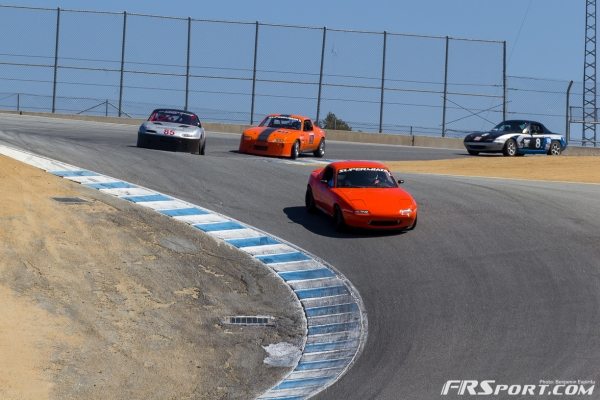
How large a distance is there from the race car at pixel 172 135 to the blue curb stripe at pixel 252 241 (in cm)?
995

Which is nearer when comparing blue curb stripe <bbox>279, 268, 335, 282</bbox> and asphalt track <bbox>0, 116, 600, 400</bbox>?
asphalt track <bbox>0, 116, 600, 400</bbox>

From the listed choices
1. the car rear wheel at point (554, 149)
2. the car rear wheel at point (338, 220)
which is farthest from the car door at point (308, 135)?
the car rear wheel at point (338, 220)

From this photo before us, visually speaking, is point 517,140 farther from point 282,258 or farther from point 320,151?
point 282,258

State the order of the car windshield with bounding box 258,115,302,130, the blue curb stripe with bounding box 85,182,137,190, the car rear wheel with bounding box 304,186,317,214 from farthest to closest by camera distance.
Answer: the car windshield with bounding box 258,115,302,130 → the car rear wheel with bounding box 304,186,317,214 → the blue curb stripe with bounding box 85,182,137,190

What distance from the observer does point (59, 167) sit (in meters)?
21.7

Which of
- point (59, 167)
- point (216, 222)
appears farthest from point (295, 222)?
point (59, 167)

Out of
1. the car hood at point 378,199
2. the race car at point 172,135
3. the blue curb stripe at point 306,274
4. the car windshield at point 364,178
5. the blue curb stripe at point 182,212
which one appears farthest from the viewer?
the race car at point 172,135

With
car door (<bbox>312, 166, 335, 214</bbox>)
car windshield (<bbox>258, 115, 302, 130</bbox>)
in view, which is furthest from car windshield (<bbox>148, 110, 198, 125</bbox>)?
car door (<bbox>312, 166, 335, 214</bbox>)

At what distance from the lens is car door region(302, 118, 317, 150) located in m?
31.2

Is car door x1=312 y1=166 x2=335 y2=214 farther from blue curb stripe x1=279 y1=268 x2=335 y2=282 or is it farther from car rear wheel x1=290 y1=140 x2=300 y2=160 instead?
car rear wheel x1=290 y1=140 x2=300 y2=160

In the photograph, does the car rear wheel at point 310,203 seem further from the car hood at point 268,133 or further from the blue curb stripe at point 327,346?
the car hood at point 268,133

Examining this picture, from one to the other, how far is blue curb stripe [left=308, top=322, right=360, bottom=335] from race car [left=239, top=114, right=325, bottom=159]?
51.1 feet

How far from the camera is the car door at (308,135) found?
102 feet

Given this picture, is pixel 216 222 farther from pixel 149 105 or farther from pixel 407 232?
pixel 149 105
